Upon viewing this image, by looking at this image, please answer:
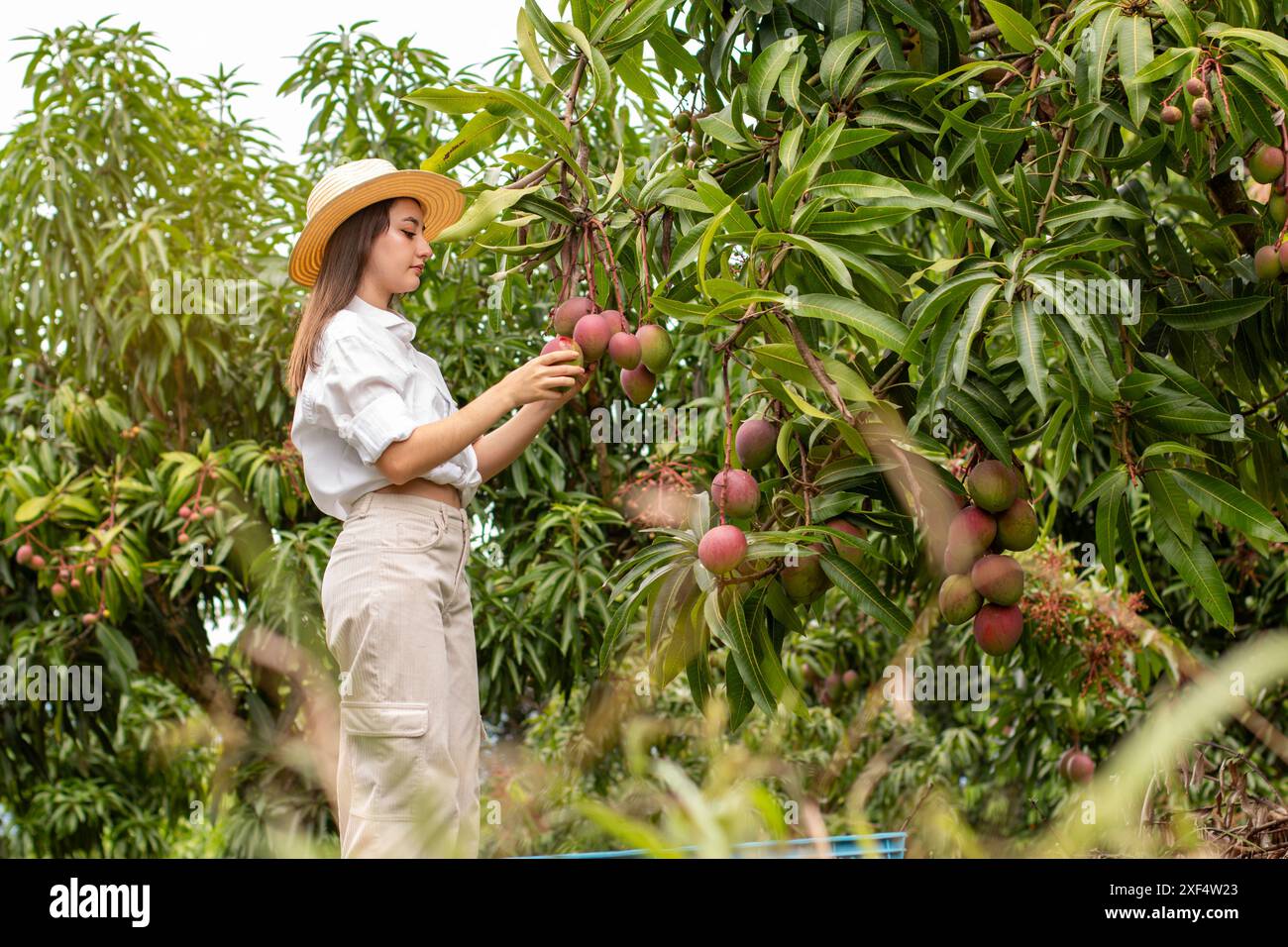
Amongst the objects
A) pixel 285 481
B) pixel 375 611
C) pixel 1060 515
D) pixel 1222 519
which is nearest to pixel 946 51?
pixel 1222 519

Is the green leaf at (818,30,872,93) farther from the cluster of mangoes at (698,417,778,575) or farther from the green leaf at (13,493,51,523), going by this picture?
the green leaf at (13,493,51,523)

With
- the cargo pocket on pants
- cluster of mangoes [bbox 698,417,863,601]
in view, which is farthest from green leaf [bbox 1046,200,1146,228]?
the cargo pocket on pants

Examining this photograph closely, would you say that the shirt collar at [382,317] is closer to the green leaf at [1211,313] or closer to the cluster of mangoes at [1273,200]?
the green leaf at [1211,313]

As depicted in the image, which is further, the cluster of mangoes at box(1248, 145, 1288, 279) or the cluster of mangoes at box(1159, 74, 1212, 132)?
the cluster of mangoes at box(1248, 145, 1288, 279)

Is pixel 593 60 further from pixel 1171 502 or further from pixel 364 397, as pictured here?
pixel 1171 502

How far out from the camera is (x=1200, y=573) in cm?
157

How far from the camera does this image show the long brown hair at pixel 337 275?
1663mm

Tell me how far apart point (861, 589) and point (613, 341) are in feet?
1.42

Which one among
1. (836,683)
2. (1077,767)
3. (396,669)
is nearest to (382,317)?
(396,669)

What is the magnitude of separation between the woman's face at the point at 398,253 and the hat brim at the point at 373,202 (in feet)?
0.10

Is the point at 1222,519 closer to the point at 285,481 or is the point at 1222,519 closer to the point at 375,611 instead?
the point at 375,611

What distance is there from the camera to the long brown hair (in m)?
1.66

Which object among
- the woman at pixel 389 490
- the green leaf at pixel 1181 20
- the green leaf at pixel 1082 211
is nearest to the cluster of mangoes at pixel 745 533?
the woman at pixel 389 490

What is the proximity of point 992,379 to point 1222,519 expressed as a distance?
31 cm
